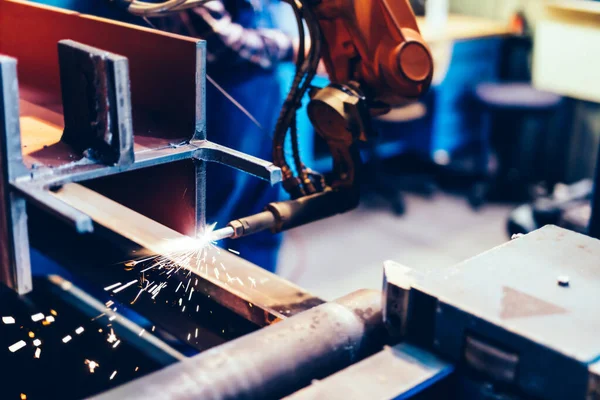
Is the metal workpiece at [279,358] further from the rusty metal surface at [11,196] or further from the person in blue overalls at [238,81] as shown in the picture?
the person in blue overalls at [238,81]

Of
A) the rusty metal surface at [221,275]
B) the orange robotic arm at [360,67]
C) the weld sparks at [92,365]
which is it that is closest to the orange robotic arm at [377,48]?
the orange robotic arm at [360,67]

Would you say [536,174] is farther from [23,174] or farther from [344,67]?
[23,174]

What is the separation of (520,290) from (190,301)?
0.61 metres

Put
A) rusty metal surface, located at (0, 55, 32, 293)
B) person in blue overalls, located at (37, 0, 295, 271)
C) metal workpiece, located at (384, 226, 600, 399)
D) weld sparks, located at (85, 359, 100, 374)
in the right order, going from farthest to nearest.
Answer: person in blue overalls, located at (37, 0, 295, 271) < weld sparks, located at (85, 359, 100, 374) < rusty metal surface, located at (0, 55, 32, 293) < metal workpiece, located at (384, 226, 600, 399)

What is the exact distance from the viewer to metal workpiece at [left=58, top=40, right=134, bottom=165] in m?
0.94

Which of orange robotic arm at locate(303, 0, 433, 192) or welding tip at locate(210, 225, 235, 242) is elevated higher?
orange robotic arm at locate(303, 0, 433, 192)

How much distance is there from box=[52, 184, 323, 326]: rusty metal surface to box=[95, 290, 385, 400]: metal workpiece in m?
0.17

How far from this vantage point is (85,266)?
1389 mm

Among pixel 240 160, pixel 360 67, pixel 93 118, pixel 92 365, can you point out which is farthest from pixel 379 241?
pixel 93 118

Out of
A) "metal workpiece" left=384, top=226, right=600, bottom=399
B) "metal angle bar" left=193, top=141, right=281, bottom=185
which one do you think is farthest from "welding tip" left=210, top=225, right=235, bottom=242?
"metal workpiece" left=384, top=226, right=600, bottom=399

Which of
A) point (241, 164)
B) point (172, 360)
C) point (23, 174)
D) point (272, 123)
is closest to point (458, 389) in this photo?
point (241, 164)

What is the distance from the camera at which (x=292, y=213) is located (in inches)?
54.4

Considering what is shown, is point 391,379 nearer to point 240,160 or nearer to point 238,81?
point 240,160

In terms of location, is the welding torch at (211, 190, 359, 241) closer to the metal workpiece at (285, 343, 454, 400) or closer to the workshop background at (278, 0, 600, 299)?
the metal workpiece at (285, 343, 454, 400)
